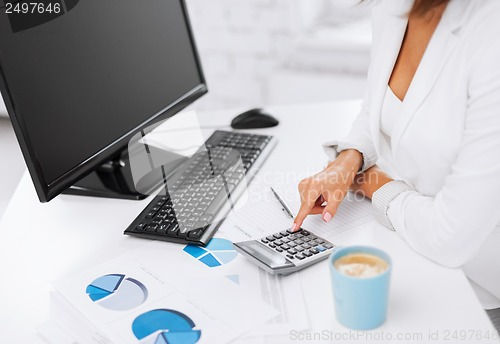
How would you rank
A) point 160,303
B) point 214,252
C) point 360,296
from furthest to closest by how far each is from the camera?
point 214,252
point 160,303
point 360,296

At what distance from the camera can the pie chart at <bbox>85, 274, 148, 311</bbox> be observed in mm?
827

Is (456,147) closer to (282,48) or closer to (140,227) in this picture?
(140,227)

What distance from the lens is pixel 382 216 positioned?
977 millimetres

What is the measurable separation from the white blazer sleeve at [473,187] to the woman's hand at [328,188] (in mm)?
173

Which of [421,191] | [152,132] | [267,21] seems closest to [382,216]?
[421,191]

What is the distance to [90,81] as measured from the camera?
3.48 feet

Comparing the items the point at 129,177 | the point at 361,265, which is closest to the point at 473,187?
the point at 361,265

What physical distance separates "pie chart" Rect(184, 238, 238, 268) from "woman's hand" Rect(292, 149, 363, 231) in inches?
4.5

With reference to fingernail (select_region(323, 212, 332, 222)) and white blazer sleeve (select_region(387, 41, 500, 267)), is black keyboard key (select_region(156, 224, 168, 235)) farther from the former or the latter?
white blazer sleeve (select_region(387, 41, 500, 267))

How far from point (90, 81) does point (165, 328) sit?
0.51 meters

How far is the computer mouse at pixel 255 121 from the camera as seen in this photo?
1.45 m

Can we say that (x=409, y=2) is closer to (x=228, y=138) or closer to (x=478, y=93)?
(x=478, y=93)

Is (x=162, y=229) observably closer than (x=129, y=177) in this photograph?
Yes

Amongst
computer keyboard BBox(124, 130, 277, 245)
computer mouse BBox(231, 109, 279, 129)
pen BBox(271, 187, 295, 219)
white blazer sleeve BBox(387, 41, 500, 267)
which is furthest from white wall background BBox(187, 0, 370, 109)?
white blazer sleeve BBox(387, 41, 500, 267)
